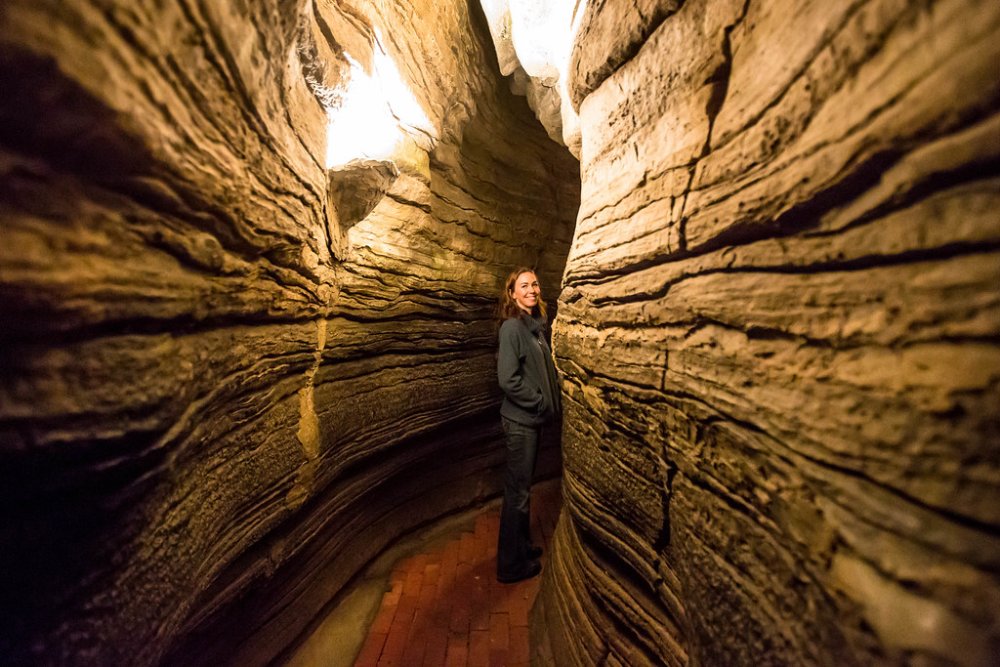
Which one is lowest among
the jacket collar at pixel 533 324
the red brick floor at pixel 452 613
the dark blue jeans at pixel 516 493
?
the red brick floor at pixel 452 613

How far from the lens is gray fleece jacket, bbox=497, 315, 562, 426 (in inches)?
129

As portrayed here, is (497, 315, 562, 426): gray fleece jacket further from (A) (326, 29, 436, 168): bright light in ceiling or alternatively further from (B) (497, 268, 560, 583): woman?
(A) (326, 29, 436, 168): bright light in ceiling

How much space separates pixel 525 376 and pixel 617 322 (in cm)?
149

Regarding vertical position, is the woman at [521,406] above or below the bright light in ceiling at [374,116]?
below

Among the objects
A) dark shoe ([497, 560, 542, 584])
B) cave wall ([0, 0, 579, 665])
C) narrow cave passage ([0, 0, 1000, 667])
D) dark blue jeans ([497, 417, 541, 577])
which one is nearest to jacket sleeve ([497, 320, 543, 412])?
dark blue jeans ([497, 417, 541, 577])

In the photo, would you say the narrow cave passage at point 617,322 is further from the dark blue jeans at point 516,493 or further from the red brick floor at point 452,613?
the dark blue jeans at point 516,493

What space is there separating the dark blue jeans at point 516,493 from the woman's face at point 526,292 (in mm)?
1081

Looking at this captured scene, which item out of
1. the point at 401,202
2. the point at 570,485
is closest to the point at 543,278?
the point at 401,202

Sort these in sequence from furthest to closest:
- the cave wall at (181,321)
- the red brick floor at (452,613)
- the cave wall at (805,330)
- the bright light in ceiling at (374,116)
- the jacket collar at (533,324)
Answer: the jacket collar at (533,324) → the red brick floor at (452,613) → the bright light in ceiling at (374,116) → the cave wall at (181,321) → the cave wall at (805,330)

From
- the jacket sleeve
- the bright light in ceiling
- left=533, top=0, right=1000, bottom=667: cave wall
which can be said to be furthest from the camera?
the jacket sleeve

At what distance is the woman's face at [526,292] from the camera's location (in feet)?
11.9

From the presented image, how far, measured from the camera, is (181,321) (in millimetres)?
1362

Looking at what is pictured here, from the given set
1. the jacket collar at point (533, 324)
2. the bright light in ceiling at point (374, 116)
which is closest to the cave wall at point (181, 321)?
the bright light in ceiling at point (374, 116)

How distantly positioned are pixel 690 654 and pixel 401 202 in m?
3.46
